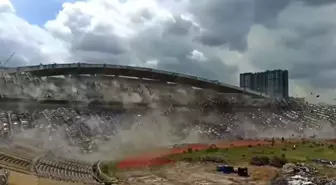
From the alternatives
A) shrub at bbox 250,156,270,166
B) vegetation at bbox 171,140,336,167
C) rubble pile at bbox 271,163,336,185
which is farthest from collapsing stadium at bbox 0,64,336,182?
Answer: rubble pile at bbox 271,163,336,185

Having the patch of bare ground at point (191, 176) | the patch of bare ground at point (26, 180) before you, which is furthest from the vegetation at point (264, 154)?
the patch of bare ground at point (26, 180)

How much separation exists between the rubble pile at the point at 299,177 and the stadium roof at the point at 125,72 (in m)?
74.7

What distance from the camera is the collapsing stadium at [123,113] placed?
251 ft

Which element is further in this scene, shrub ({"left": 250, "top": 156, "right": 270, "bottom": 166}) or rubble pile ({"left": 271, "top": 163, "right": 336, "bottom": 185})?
shrub ({"left": 250, "top": 156, "right": 270, "bottom": 166})

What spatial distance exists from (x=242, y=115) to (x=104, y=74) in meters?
41.2

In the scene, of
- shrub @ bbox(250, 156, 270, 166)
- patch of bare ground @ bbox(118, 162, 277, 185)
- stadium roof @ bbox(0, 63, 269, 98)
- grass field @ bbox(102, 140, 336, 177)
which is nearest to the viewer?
patch of bare ground @ bbox(118, 162, 277, 185)

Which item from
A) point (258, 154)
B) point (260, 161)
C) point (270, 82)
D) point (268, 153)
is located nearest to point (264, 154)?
point (258, 154)

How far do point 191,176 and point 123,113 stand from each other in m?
50.4

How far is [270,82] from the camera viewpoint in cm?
17938

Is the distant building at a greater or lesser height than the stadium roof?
greater

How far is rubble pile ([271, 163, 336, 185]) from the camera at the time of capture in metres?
45.9

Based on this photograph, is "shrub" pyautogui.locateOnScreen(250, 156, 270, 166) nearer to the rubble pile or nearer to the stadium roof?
the rubble pile

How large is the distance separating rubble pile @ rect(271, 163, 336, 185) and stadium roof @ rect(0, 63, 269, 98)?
2942 inches

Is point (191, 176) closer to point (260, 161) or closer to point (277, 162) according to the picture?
point (260, 161)
